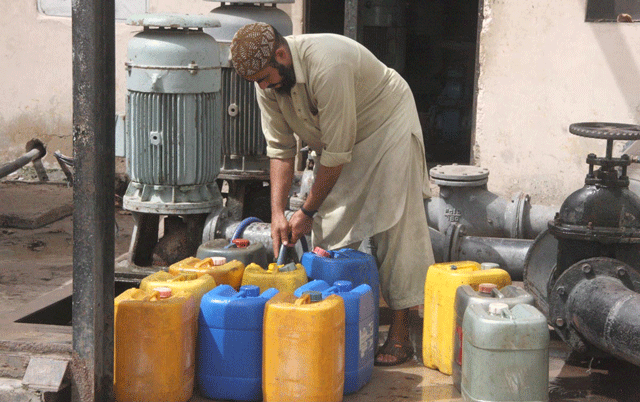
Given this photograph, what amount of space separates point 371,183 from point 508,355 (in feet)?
4.19

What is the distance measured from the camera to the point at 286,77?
413 cm

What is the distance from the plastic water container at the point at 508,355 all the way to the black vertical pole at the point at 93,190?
152 cm

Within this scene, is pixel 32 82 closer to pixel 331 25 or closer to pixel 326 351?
pixel 331 25

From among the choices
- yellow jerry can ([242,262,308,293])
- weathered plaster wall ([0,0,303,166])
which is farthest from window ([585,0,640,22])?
weathered plaster wall ([0,0,303,166])

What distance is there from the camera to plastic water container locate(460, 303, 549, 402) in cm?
356

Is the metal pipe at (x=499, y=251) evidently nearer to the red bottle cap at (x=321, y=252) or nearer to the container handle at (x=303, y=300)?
the red bottle cap at (x=321, y=252)

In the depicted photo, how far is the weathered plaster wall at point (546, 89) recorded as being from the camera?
7.02m

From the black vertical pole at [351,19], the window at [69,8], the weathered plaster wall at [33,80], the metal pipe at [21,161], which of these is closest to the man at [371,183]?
the black vertical pole at [351,19]

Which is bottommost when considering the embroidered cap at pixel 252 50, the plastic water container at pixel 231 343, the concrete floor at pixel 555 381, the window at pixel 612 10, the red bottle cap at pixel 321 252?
the concrete floor at pixel 555 381

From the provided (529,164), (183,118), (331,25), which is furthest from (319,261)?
(331,25)

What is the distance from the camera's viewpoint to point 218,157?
19.1ft

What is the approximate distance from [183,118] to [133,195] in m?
0.59

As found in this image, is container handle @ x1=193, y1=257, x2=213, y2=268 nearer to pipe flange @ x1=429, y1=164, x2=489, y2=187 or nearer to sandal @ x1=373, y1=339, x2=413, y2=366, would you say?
sandal @ x1=373, y1=339, x2=413, y2=366

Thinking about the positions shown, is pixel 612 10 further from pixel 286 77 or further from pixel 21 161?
pixel 21 161
